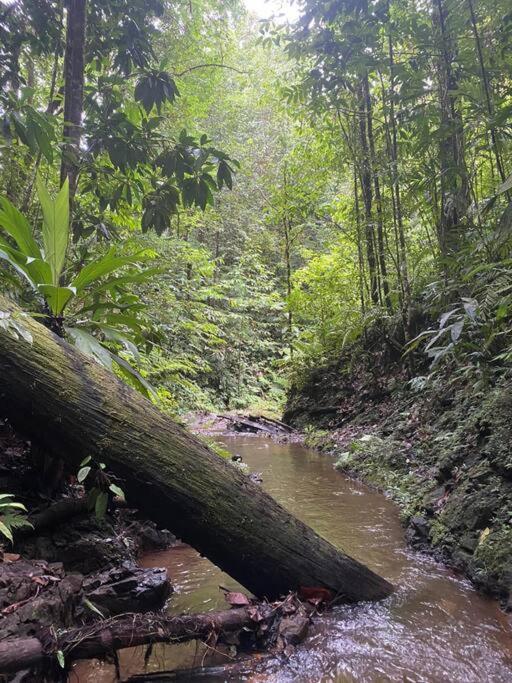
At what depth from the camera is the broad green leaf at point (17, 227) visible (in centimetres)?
251

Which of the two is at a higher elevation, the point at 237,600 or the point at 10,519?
the point at 10,519

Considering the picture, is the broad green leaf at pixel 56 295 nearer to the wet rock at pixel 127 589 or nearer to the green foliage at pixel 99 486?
the green foliage at pixel 99 486

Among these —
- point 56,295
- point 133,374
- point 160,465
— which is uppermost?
point 56,295

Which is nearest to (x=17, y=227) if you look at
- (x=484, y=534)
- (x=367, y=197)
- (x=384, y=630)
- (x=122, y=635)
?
(x=122, y=635)

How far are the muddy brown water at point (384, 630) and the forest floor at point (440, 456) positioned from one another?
193 mm

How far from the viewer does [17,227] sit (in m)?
2.56

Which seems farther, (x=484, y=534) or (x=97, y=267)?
(x=484, y=534)

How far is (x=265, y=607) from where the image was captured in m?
2.15

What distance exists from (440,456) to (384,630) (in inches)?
95.7

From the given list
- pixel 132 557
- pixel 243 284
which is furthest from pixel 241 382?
pixel 132 557

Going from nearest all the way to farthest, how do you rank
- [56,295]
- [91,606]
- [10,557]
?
[91,606], [10,557], [56,295]

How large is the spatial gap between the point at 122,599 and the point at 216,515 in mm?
592

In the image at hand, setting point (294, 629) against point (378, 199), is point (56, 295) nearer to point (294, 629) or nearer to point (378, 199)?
point (294, 629)

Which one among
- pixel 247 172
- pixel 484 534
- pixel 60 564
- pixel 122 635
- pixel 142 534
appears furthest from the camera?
pixel 247 172
